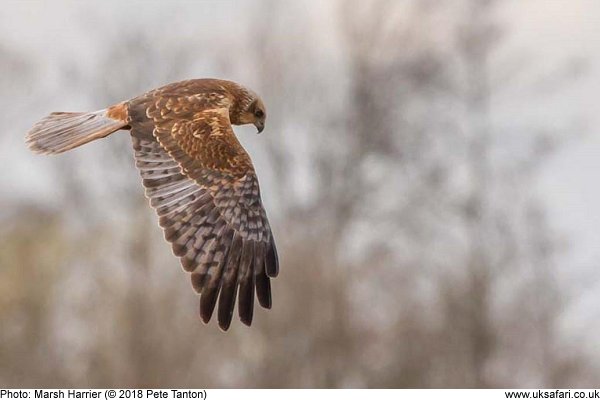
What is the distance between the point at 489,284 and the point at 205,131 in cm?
1595

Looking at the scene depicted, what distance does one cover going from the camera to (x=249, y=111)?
12.7 meters

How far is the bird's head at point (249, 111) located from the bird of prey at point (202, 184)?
21cm

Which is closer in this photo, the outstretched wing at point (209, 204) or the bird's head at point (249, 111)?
the outstretched wing at point (209, 204)

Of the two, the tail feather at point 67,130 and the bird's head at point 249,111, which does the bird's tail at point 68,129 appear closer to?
the tail feather at point 67,130

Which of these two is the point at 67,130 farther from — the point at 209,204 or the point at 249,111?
the point at 209,204

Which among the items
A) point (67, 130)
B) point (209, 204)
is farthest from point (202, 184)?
point (67, 130)

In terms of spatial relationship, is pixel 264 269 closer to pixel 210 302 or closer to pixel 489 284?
pixel 210 302

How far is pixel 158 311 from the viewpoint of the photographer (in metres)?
30.3

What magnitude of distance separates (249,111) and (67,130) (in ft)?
3.94

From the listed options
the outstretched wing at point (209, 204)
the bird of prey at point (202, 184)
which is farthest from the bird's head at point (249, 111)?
the outstretched wing at point (209, 204)

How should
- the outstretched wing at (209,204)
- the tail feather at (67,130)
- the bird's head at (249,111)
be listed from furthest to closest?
the bird's head at (249,111) < the tail feather at (67,130) < the outstretched wing at (209,204)

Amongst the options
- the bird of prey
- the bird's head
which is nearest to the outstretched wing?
the bird of prey

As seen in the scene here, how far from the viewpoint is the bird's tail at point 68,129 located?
39.6ft
